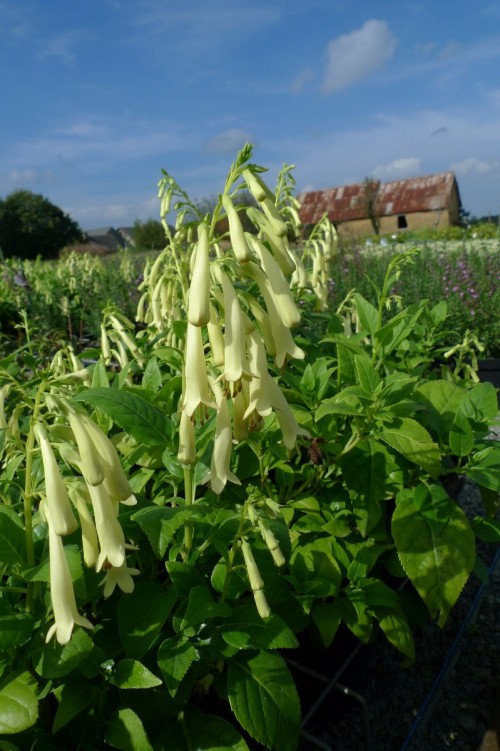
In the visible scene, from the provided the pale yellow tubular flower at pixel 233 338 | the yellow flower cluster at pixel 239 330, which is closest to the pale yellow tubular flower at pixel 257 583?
the yellow flower cluster at pixel 239 330

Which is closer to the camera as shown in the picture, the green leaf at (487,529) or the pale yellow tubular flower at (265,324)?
the pale yellow tubular flower at (265,324)

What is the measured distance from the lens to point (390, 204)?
133ft

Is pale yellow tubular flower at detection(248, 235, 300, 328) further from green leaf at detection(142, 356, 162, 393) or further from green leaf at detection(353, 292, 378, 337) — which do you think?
green leaf at detection(353, 292, 378, 337)

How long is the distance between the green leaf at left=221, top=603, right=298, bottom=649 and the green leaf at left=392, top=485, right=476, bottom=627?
0.51m

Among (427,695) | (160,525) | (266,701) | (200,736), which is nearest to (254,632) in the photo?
(266,701)

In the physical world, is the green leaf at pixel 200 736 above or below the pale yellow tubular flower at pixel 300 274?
below

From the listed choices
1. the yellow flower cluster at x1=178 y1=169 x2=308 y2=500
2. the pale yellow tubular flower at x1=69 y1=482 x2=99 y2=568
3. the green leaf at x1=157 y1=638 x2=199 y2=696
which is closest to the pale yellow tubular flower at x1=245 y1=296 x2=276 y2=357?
the yellow flower cluster at x1=178 y1=169 x2=308 y2=500

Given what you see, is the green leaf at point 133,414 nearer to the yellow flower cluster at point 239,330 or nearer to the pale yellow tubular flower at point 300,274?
the yellow flower cluster at point 239,330

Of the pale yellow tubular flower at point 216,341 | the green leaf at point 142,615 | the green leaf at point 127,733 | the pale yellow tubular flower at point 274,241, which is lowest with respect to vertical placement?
the green leaf at point 127,733

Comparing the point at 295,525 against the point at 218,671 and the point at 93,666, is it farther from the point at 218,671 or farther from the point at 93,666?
the point at 93,666

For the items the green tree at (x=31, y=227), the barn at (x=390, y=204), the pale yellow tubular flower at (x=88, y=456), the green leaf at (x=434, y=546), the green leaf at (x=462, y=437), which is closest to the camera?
the pale yellow tubular flower at (x=88, y=456)

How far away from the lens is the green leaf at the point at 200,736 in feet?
4.74

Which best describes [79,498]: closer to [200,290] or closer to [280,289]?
[200,290]

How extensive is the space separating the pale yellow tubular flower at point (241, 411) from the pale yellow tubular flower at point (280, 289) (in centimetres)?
18
